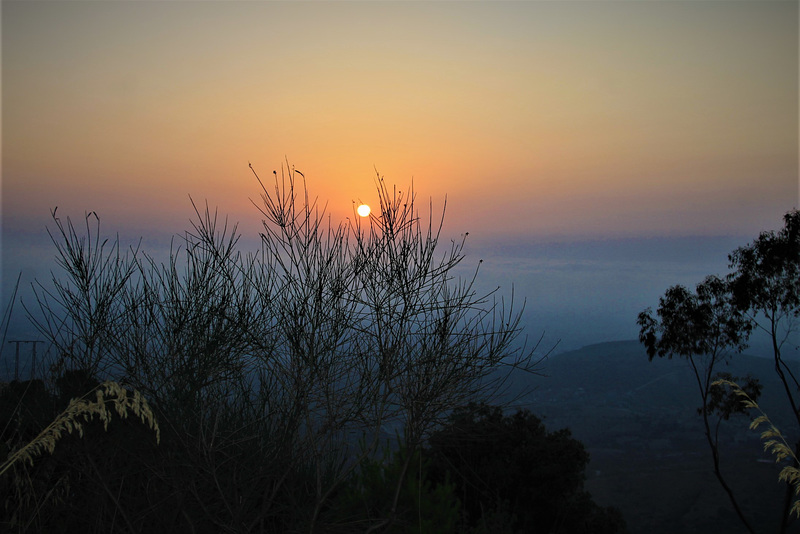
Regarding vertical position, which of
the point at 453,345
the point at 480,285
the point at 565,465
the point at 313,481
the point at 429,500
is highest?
the point at 480,285

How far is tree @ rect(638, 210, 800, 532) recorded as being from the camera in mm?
24469

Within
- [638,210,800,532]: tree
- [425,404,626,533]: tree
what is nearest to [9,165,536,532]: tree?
[425,404,626,533]: tree

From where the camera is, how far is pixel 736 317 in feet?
87.5

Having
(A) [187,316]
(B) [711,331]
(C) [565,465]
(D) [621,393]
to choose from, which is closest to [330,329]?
(A) [187,316]

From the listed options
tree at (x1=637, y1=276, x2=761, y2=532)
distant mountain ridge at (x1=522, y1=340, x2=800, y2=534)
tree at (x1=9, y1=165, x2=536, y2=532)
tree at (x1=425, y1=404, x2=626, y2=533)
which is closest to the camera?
tree at (x1=9, y1=165, x2=536, y2=532)

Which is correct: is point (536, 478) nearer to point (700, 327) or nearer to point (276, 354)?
point (700, 327)

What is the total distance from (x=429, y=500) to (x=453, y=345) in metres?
4.65

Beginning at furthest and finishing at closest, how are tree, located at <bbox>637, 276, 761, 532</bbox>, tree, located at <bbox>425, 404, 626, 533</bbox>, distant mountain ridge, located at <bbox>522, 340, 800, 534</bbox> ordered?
1. distant mountain ridge, located at <bbox>522, 340, 800, 534</bbox>
2. tree, located at <bbox>637, 276, 761, 532</bbox>
3. tree, located at <bbox>425, 404, 626, 533</bbox>

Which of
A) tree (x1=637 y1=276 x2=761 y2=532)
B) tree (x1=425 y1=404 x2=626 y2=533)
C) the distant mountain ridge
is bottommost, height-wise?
the distant mountain ridge

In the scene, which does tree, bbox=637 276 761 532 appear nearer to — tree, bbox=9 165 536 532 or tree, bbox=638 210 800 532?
tree, bbox=638 210 800 532

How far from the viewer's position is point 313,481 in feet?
31.2

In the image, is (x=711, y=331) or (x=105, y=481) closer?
(x=105, y=481)

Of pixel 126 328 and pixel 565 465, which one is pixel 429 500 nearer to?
pixel 126 328

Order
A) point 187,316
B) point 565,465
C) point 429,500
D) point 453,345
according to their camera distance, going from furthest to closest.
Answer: point 565,465 < point 429,500 < point 187,316 < point 453,345
